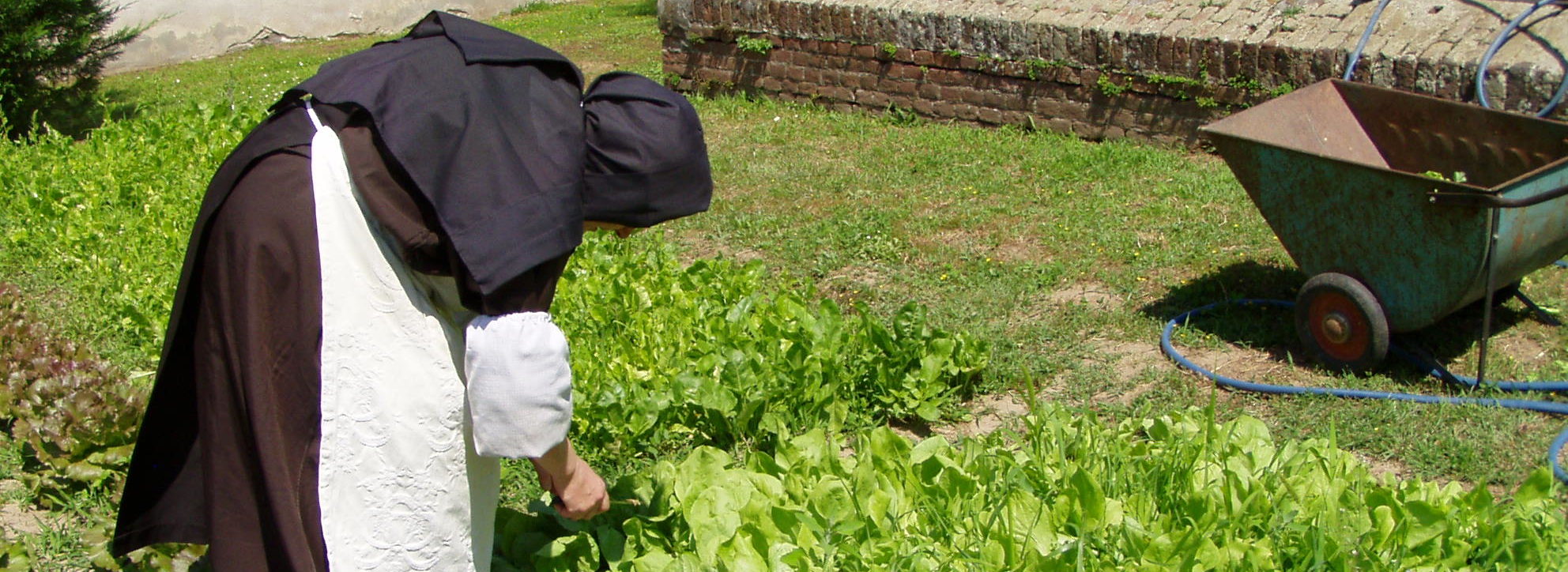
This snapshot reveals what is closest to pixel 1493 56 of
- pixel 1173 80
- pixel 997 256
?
pixel 1173 80

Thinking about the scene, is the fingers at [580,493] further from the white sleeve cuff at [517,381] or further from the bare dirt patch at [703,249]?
the bare dirt patch at [703,249]

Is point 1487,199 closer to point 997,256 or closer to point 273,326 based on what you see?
point 997,256

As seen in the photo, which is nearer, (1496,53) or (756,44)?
(1496,53)

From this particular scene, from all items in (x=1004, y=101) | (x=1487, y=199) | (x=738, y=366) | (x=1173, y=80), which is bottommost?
(x=1004, y=101)

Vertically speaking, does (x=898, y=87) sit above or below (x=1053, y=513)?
below

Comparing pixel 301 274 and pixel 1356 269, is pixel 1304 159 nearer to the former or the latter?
pixel 1356 269

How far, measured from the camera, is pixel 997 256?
586 cm

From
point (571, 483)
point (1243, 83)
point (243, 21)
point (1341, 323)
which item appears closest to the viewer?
point (571, 483)

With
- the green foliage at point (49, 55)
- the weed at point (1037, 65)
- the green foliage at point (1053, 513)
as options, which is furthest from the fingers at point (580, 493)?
the green foliage at point (49, 55)

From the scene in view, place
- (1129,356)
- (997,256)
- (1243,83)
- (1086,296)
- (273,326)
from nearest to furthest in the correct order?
(273,326)
(1129,356)
(1086,296)
(997,256)
(1243,83)

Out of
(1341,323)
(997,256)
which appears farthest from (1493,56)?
(997,256)

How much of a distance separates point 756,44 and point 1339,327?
17.7 ft

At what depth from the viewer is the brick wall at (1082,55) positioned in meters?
6.21

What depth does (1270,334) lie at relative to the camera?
15.9ft
